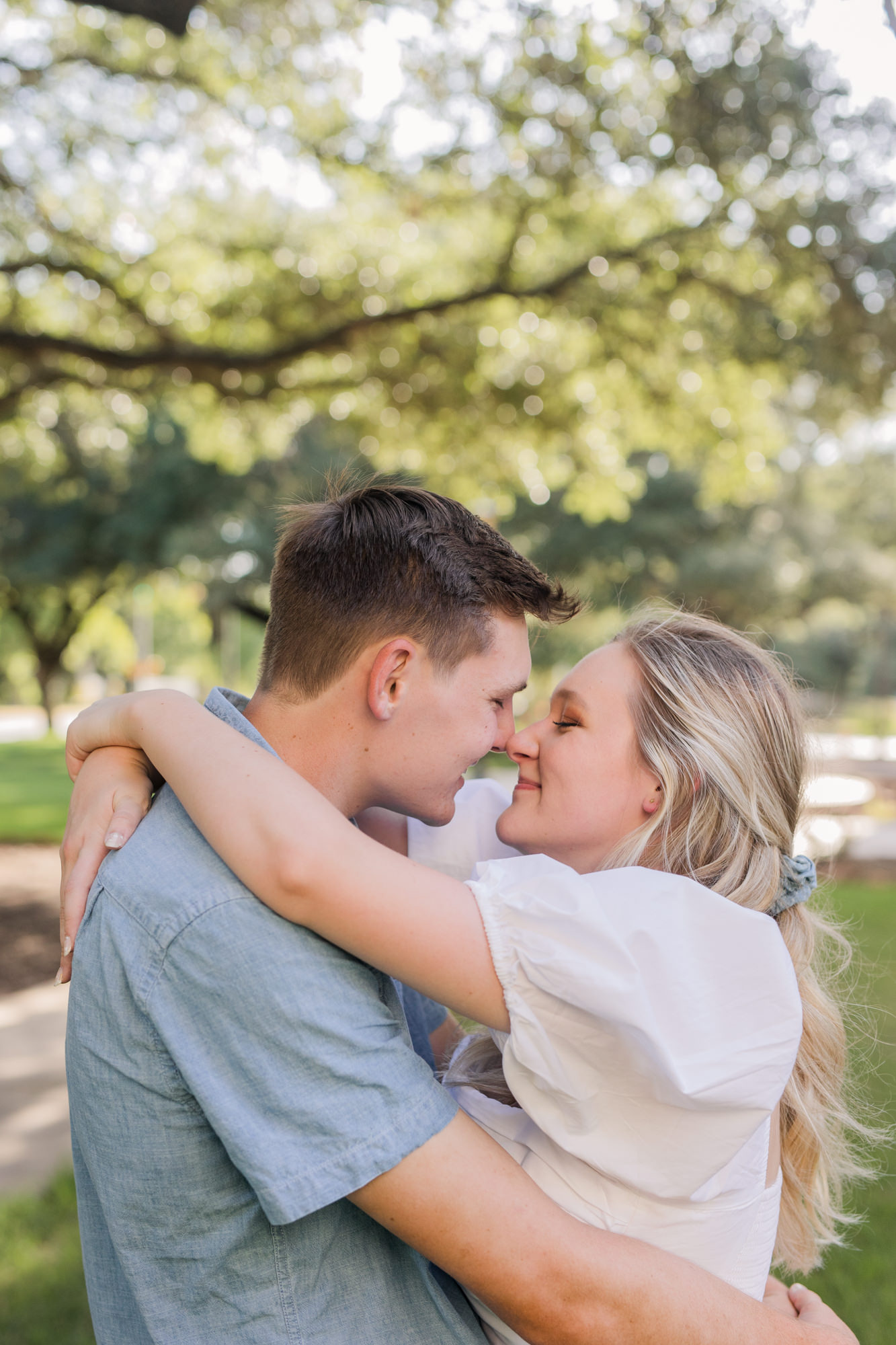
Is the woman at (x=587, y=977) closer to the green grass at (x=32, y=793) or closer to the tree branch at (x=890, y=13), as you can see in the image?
the tree branch at (x=890, y=13)

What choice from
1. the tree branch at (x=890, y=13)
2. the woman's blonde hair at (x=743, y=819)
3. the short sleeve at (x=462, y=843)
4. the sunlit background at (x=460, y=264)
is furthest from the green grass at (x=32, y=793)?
the tree branch at (x=890, y=13)

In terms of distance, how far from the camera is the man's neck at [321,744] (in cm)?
204

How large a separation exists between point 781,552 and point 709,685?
2661cm

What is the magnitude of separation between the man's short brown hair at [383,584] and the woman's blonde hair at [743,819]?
0.37m

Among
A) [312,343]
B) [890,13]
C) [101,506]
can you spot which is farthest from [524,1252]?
[101,506]

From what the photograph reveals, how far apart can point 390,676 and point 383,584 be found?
0.18 meters

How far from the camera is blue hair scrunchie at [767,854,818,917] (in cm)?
206

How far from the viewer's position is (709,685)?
2.17 metres

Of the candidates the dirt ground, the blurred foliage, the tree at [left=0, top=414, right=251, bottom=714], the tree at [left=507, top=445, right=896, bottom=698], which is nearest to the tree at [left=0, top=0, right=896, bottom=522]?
the blurred foliage

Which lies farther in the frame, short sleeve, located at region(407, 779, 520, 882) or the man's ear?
short sleeve, located at region(407, 779, 520, 882)

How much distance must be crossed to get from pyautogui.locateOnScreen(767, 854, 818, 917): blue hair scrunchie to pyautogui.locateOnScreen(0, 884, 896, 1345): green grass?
130 cm

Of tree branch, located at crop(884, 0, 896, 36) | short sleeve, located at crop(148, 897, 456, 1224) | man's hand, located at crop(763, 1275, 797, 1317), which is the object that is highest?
tree branch, located at crop(884, 0, 896, 36)

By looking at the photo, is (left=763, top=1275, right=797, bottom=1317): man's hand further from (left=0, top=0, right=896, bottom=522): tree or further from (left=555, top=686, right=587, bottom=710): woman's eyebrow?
(left=0, top=0, right=896, bottom=522): tree

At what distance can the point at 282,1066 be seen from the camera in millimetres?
1463
